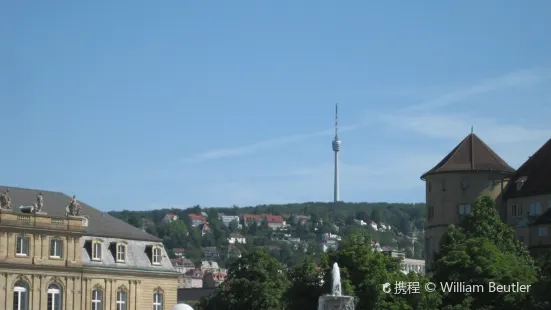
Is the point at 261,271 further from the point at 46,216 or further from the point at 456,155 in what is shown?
the point at 456,155

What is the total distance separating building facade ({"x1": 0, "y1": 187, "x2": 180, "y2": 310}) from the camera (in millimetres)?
127500

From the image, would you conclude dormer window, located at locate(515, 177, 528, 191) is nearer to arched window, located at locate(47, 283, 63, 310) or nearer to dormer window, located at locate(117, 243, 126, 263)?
dormer window, located at locate(117, 243, 126, 263)

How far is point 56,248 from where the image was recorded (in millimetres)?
130750

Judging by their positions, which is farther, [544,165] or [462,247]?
[544,165]

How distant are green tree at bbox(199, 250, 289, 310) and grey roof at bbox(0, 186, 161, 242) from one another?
777 cm

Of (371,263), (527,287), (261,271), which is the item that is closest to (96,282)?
(261,271)

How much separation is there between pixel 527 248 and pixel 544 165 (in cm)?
1154

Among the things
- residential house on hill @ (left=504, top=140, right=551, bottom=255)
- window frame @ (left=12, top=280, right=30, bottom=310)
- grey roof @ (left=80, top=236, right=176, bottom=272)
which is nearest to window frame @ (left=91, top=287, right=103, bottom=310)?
grey roof @ (left=80, top=236, right=176, bottom=272)

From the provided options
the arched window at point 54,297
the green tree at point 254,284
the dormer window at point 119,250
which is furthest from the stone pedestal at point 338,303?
the dormer window at point 119,250

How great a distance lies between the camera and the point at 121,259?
441 feet

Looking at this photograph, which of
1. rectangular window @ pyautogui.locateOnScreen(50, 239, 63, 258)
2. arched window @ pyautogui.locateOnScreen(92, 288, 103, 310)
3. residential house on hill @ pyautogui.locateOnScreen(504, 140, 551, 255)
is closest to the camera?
rectangular window @ pyautogui.locateOnScreen(50, 239, 63, 258)

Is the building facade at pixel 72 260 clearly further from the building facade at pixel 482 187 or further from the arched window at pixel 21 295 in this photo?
the building facade at pixel 482 187

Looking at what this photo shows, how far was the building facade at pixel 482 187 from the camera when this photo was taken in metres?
148

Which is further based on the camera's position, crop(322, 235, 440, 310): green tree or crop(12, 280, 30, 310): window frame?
crop(12, 280, 30, 310): window frame
